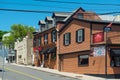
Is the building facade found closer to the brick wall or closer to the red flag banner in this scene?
the brick wall

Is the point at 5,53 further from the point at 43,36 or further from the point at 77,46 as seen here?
the point at 43,36

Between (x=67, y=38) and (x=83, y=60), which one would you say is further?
(x=67, y=38)

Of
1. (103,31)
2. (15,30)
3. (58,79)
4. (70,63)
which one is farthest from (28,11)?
(15,30)

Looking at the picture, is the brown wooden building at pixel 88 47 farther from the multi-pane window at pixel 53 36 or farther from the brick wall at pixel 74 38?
the multi-pane window at pixel 53 36

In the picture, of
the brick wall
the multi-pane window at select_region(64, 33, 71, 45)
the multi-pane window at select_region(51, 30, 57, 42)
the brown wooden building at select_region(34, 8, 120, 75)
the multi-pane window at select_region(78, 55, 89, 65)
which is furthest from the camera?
the multi-pane window at select_region(51, 30, 57, 42)

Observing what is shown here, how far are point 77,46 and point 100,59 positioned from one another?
19.1ft

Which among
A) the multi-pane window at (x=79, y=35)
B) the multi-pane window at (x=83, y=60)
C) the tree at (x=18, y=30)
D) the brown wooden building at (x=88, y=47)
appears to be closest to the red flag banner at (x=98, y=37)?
the brown wooden building at (x=88, y=47)

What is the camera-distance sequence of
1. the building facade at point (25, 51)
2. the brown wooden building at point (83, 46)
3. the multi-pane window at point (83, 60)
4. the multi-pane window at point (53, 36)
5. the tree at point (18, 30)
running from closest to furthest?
1. the brown wooden building at point (83, 46)
2. the multi-pane window at point (83, 60)
3. the multi-pane window at point (53, 36)
4. the building facade at point (25, 51)
5. the tree at point (18, 30)

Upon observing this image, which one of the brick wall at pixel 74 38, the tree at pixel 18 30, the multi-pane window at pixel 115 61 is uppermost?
the tree at pixel 18 30

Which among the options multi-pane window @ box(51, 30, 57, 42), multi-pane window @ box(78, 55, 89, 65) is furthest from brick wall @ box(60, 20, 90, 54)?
multi-pane window @ box(51, 30, 57, 42)

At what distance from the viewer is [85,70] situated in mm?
40562

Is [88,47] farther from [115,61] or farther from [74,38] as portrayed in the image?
[74,38]

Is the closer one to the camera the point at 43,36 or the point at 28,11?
the point at 28,11

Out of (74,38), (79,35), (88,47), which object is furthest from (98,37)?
(74,38)
